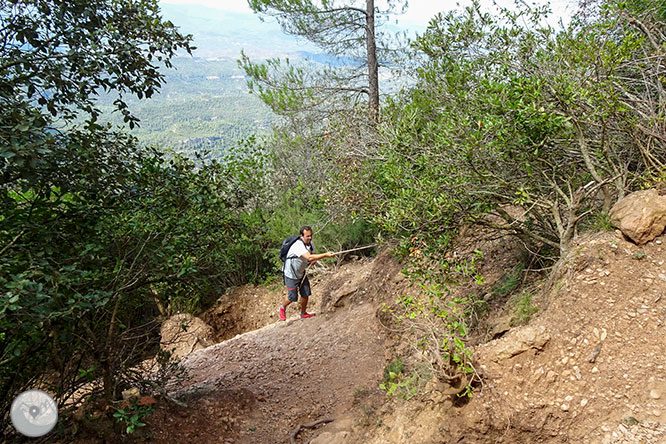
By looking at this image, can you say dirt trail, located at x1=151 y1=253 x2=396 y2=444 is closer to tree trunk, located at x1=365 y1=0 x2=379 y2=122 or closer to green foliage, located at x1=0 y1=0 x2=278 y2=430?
green foliage, located at x1=0 y1=0 x2=278 y2=430

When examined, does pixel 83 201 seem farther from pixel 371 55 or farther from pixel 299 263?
pixel 371 55

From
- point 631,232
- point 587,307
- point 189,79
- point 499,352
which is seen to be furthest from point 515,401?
point 189,79

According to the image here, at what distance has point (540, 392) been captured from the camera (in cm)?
350

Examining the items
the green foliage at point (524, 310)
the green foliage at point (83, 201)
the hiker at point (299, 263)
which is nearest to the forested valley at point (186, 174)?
the green foliage at point (83, 201)

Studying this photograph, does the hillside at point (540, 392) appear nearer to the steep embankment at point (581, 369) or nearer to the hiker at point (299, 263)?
the steep embankment at point (581, 369)

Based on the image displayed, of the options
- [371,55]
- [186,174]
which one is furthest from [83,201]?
[371,55]

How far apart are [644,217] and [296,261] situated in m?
5.37

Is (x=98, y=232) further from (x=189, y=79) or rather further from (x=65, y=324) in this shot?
(x=189, y=79)

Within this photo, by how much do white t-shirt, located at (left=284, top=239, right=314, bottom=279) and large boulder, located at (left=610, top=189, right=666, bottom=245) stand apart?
4.71 meters

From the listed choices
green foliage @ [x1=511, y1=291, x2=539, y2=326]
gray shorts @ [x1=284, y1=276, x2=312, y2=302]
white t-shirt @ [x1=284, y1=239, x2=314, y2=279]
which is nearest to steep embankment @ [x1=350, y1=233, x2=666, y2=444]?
green foliage @ [x1=511, y1=291, x2=539, y2=326]

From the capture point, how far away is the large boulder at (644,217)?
151 inches

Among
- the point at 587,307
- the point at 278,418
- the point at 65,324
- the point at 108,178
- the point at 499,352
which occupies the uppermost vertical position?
the point at 108,178

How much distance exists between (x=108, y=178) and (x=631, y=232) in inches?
191

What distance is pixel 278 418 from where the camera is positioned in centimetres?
589
